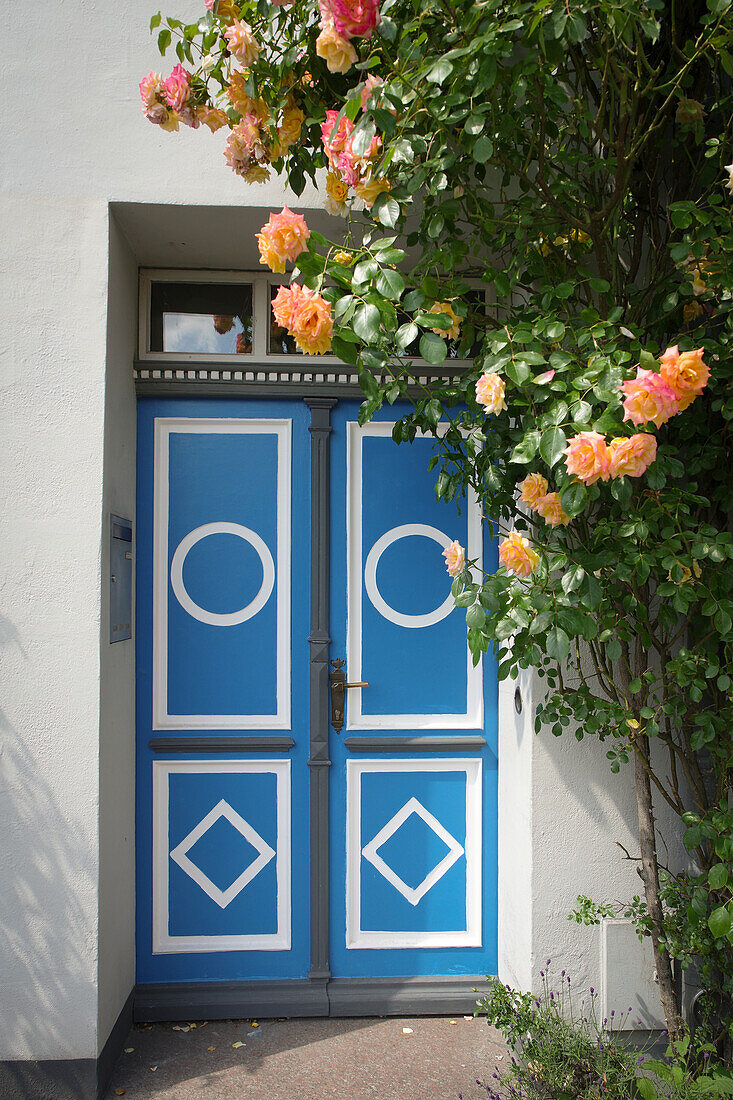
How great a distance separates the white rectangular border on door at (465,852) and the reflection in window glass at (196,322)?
5.52 ft

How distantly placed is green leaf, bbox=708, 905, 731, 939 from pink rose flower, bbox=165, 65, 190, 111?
2.40 metres

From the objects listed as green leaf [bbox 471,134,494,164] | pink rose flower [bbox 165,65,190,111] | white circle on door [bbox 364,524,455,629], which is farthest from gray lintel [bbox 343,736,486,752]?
pink rose flower [bbox 165,65,190,111]

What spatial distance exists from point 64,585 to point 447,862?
175 cm

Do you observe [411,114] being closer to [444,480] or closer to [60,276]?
[444,480]

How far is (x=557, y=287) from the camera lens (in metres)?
1.85

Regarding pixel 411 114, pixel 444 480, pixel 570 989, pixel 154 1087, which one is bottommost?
pixel 154 1087

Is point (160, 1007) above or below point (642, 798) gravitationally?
below

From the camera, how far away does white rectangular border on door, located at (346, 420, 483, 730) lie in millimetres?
2900

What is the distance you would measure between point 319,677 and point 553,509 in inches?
54.0

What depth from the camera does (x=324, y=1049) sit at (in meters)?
2.59

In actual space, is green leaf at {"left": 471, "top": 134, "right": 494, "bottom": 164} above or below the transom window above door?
below

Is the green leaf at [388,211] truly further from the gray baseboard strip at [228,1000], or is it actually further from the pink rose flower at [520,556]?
the gray baseboard strip at [228,1000]

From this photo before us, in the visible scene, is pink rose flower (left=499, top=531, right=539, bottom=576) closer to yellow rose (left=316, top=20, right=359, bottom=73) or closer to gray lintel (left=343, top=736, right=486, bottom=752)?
yellow rose (left=316, top=20, right=359, bottom=73)

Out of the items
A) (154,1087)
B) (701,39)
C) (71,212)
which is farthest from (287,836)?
(701,39)
